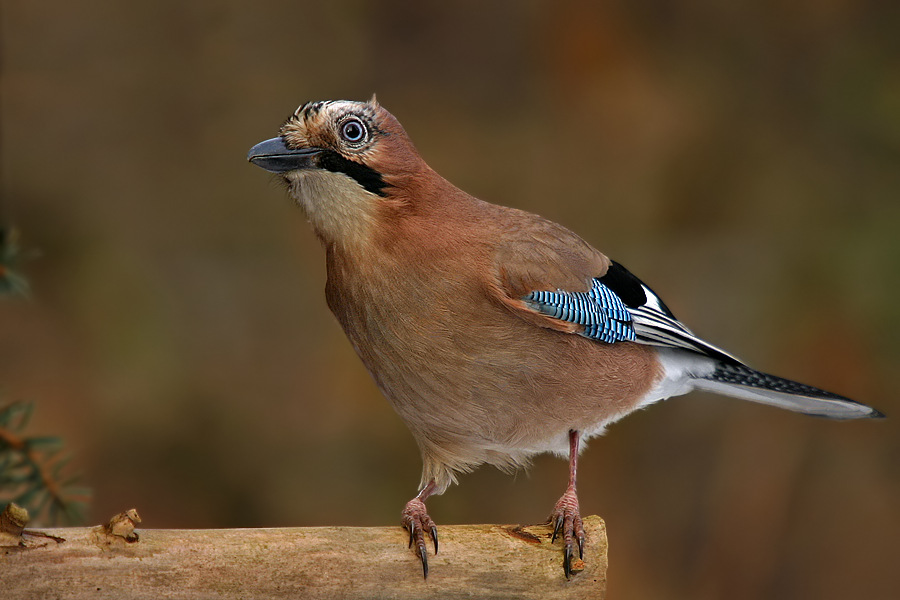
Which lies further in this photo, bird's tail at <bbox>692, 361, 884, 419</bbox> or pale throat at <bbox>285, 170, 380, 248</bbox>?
bird's tail at <bbox>692, 361, 884, 419</bbox>

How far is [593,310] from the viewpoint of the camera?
339cm

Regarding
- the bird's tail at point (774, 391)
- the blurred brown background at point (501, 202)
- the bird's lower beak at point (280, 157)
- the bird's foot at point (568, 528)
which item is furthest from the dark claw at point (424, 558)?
the blurred brown background at point (501, 202)

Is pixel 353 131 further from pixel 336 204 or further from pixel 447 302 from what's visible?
pixel 447 302

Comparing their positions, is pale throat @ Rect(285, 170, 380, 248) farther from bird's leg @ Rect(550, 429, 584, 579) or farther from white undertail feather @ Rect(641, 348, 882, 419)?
white undertail feather @ Rect(641, 348, 882, 419)

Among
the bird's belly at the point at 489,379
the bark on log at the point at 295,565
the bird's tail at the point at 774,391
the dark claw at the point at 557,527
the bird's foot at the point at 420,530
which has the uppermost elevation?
the bird's tail at the point at 774,391

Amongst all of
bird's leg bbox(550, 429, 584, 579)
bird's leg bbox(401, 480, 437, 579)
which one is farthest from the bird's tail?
bird's leg bbox(401, 480, 437, 579)

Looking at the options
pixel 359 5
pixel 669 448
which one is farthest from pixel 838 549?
pixel 359 5

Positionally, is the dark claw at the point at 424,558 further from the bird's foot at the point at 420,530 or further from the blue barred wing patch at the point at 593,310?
the blue barred wing patch at the point at 593,310

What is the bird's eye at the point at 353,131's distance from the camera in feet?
9.82

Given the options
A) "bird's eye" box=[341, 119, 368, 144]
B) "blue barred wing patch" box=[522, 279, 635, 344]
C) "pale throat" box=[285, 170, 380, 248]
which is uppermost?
"bird's eye" box=[341, 119, 368, 144]

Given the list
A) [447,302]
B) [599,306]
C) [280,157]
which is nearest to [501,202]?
[599,306]

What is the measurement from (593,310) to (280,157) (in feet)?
→ 3.99

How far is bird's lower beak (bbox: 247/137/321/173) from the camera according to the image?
9.57 feet

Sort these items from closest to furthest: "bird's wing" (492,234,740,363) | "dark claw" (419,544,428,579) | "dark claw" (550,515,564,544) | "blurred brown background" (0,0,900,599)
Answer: "dark claw" (419,544,428,579)
"dark claw" (550,515,564,544)
"bird's wing" (492,234,740,363)
"blurred brown background" (0,0,900,599)
